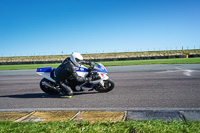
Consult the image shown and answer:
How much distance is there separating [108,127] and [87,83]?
3672mm

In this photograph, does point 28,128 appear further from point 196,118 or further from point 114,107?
point 196,118

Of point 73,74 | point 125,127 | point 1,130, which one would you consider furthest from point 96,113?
point 73,74

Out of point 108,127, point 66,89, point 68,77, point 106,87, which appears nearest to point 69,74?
point 68,77

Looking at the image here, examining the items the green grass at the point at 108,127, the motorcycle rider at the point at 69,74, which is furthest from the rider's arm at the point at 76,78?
the green grass at the point at 108,127

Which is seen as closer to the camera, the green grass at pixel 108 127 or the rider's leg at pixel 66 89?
the green grass at pixel 108 127

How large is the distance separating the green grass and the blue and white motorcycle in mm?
3331

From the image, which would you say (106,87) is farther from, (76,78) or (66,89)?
(66,89)

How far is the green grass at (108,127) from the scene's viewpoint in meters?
3.02

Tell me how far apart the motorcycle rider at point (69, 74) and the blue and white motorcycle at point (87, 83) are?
0.17 m

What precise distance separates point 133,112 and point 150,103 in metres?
1.15

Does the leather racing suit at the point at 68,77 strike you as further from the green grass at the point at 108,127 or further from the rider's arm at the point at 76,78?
the green grass at the point at 108,127

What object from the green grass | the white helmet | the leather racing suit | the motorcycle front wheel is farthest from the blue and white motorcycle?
the green grass

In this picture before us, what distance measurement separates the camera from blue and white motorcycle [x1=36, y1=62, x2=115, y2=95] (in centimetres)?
677

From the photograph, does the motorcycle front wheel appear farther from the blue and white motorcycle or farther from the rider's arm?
the rider's arm
